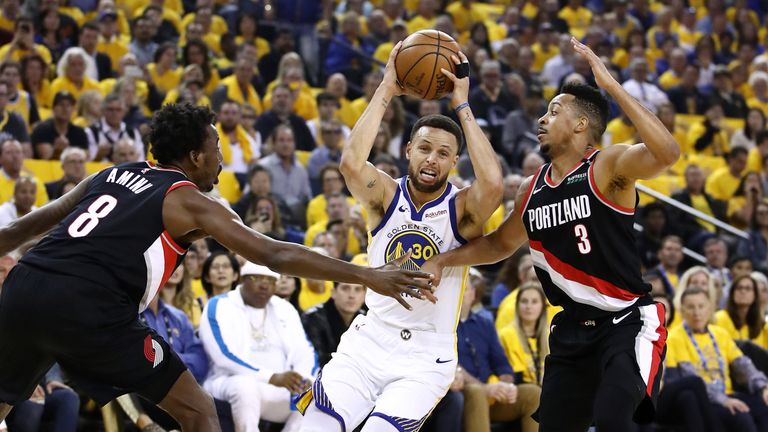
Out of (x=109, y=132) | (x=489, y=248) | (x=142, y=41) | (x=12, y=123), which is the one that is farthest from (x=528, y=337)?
(x=142, y=41)

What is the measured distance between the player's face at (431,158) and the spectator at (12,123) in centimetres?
625

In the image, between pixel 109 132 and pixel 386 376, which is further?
pixel 109 132

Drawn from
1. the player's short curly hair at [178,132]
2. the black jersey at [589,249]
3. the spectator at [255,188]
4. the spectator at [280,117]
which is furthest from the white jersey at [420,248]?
the spectator at [280,117]

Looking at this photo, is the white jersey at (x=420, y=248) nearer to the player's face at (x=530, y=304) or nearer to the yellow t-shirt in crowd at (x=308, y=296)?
the player's face at (x=530, y=304)

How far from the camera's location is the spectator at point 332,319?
28.8ft

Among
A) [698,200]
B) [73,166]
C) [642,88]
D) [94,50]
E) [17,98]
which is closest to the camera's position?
[73,166]

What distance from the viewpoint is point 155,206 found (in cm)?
482

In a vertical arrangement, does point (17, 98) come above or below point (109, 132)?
below

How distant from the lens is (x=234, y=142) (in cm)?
1230

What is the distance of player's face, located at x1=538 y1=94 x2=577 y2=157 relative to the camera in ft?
19.0

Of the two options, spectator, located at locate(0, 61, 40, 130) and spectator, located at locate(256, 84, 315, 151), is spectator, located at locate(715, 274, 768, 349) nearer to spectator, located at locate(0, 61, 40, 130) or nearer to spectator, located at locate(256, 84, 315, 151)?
spectator, located at locate(256, 84, 315, 151)

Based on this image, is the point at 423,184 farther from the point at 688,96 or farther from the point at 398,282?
the point at 688,96

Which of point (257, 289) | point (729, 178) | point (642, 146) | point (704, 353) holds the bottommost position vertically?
point (257, 289)

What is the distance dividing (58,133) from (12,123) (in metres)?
0.50
